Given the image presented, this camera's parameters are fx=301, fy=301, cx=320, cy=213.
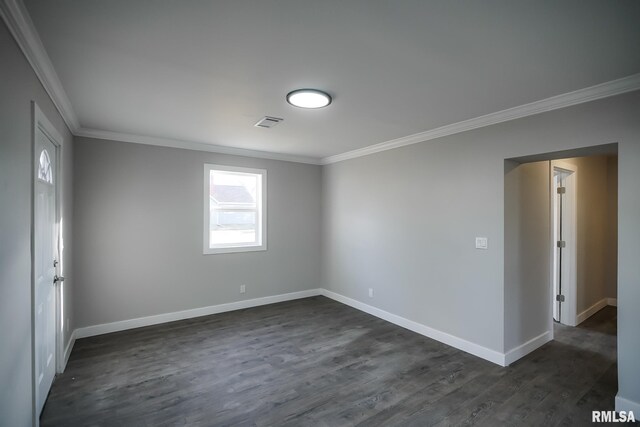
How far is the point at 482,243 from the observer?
3227mm

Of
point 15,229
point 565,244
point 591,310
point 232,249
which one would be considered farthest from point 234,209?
point 591,310

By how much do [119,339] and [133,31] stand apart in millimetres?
3491

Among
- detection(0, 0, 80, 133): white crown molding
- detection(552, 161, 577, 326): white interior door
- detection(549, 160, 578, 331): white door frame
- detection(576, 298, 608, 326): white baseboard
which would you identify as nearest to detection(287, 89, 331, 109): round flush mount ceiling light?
detection(0, 0, 80, 133): white crown molding

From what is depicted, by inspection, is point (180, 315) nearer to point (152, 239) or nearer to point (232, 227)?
point (152, 239)

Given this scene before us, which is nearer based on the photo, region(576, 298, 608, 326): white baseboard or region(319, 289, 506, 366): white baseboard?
region(319, 289, 506, 366): white baseboard

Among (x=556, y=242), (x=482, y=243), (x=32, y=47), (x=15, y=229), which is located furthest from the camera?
(x=556, y=242)

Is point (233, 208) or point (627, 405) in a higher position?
point (233, 208)

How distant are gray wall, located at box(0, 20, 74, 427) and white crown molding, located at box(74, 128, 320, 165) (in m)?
1.88

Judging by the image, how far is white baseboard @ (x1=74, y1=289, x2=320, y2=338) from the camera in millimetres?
3767

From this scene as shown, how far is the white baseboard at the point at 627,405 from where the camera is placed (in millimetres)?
2221

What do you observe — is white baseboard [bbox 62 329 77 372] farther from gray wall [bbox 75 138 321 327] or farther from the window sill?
the window sill

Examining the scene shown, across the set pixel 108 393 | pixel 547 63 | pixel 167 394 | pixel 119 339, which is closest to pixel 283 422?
pixel 167 394

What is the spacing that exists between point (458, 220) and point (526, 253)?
779 mm

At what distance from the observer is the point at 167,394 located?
2.55 m
